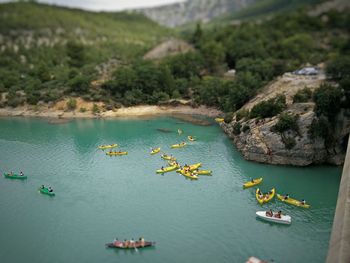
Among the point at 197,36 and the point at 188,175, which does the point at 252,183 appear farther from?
the point at 197,36

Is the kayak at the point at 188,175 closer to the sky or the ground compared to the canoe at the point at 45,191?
closer to the sky

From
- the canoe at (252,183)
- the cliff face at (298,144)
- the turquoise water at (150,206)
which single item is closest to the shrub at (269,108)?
the cliff face at (298,144)

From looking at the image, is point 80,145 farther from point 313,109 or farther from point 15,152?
point 313,109

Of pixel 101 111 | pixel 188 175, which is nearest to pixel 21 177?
pixel 188 175

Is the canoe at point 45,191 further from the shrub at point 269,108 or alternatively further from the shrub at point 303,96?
the shrub at point 303,96

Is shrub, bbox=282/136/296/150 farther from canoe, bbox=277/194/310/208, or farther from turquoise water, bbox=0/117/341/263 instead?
canoe, bbox=277/194/310/208

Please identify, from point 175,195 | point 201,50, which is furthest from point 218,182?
point 201,50
